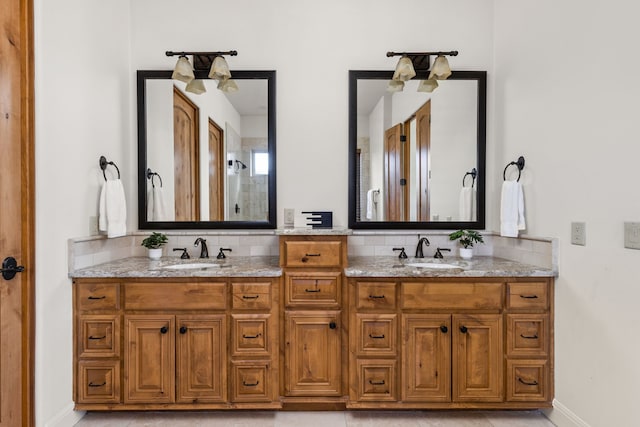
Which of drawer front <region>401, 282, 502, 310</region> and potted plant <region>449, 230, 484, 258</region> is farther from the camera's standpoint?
potted plant <region>449, 230, 484, 258</region>

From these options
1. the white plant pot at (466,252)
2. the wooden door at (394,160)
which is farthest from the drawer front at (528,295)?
the wooden door at (394,160)

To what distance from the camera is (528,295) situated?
2064mm

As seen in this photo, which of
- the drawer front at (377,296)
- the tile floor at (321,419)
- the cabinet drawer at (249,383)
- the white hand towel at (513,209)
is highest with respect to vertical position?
the white hand towel at (513,209)

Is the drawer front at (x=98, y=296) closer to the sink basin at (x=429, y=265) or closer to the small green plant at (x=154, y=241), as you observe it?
the small green plant at (x=154, y=241)

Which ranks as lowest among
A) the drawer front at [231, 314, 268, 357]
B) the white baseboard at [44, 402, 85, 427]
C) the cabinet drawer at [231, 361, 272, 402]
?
the white baseboard at [44, 402, 85, 427]

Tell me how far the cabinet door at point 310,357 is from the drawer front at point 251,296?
173 millimetres

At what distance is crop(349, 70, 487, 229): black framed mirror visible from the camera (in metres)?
2.61

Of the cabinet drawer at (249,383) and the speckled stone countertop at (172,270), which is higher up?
the speckled stone countertop at (172,270)

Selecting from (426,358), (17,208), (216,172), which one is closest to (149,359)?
(17,208)

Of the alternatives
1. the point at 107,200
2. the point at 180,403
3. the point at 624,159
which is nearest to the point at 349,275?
the point at 180,403

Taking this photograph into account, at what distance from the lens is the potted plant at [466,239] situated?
2498 mm

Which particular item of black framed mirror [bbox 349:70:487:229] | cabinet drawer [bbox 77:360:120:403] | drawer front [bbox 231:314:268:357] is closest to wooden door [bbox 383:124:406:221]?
black framed mirror [bbox 349:70:487:229]

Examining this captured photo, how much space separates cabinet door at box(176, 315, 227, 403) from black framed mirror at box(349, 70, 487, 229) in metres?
1.21

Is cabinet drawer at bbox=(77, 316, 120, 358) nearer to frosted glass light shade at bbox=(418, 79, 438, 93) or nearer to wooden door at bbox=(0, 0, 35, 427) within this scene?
wooden door at bbox=(0, 0, 35, 427)
